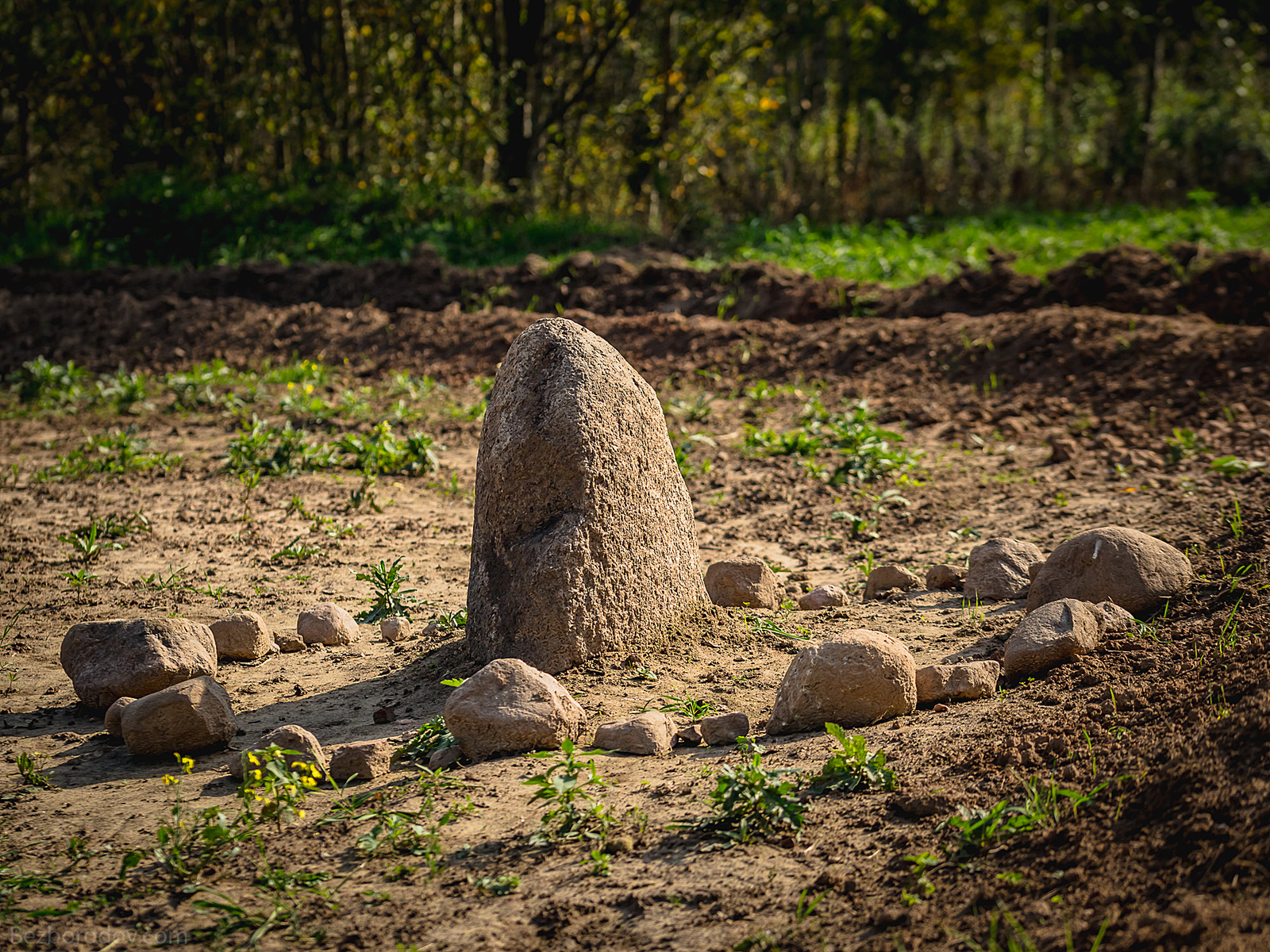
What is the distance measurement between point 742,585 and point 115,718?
7.78ft

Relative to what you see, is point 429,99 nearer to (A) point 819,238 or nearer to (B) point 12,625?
(A) point 819,238

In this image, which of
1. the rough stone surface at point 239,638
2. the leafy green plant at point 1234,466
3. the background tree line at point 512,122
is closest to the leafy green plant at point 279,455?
the rough stone surface at point 239,638

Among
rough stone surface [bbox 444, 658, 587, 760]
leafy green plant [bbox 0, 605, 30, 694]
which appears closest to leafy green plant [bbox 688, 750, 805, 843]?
rough stone surface [bbox 444, 658, 587, 760]

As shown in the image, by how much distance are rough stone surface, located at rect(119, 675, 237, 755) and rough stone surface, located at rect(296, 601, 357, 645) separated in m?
0.89

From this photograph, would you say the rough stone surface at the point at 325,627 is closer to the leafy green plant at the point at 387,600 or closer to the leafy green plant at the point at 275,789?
the leafy green plant at the point at 387,600

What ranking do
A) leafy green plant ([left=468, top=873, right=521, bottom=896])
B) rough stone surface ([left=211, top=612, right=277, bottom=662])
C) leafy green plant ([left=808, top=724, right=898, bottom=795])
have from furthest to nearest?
rough stone surface ([left=211, top=612, right=277, bottom=662]) → leafy green plant ([left=808, top=724, right=898, bottom=795]) → leafy green plant ([left=468, top=873, right=521, bottom=896])

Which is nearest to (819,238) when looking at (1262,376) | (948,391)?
(948,391)

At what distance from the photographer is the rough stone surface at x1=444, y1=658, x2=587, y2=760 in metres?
3.04

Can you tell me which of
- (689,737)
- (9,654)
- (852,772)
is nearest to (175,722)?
(9,654)

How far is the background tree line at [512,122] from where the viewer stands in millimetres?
13078

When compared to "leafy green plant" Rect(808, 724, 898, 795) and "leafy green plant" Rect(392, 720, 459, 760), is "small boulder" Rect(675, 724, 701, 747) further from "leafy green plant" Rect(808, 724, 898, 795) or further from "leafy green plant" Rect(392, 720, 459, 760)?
"leafy green plant" Rect(392, 720, 459, 760)

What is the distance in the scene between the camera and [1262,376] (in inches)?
268

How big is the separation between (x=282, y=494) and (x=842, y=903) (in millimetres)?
4595

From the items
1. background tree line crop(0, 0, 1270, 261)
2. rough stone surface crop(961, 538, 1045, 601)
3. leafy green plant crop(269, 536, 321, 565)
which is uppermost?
background tree line crop(0, 0, 1270, 261)
